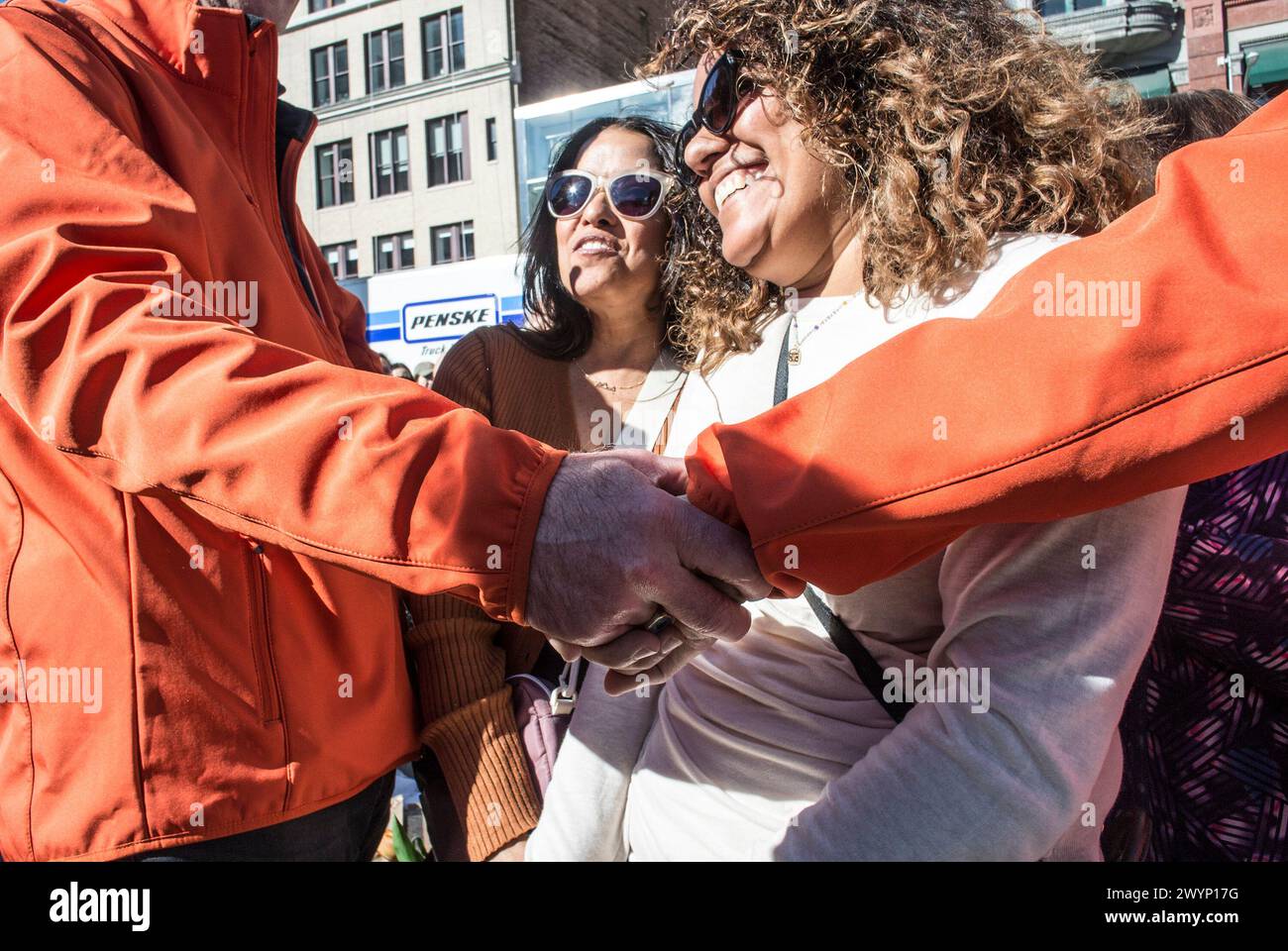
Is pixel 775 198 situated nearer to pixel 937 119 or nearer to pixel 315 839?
pixel 937 119

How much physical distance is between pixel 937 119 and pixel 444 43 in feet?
81.9

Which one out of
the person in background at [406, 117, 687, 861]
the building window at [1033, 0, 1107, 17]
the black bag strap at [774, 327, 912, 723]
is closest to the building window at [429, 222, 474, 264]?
the building window at [1033, 0, 1107, 17]

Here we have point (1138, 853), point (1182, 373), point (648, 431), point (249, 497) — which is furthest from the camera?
point (648, 431)

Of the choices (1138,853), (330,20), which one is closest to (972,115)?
(1138,853)

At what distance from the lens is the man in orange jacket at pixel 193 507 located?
1.10 meters

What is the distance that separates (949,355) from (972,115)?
2.00 feet

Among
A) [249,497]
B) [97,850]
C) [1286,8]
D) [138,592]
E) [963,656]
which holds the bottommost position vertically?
[97,850]

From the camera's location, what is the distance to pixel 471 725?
1.72 meters

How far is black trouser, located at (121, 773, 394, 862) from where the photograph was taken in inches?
51.3

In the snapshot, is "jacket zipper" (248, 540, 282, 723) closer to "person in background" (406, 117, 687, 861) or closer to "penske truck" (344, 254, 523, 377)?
"person in background" (406, 117, 687, 861)

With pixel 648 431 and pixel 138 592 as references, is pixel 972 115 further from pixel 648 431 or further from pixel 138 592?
pixel 138 592

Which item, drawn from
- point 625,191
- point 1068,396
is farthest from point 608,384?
point 1068,396

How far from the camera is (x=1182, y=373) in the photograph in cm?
94

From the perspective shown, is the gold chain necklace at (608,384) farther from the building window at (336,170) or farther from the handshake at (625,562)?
the building window at (336,170)
